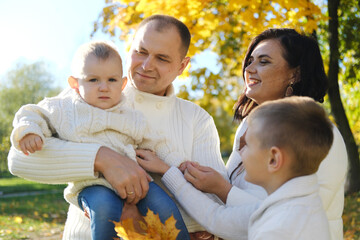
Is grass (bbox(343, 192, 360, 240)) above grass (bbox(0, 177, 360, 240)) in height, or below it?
above

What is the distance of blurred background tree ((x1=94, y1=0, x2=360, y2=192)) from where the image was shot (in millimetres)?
5098

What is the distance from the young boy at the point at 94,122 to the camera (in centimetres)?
212

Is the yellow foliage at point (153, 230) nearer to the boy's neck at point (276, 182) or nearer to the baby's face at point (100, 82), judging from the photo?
A: the boy's neck at point (276, 182)

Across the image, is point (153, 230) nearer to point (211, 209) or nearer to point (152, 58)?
point (211, 209)

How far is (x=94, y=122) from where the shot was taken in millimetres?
2230

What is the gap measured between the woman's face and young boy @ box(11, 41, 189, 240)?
2.39 feet

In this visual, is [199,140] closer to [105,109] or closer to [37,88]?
[105,109]

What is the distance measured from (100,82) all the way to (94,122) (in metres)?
0.23

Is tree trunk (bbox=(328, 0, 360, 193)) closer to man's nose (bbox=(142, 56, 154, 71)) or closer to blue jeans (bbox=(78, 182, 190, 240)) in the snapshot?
man's nose (bbox=(142, 56, 154, 71))

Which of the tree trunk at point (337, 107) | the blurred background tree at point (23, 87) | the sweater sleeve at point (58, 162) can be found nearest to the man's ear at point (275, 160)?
the sweater sleeve at point (58, 162)

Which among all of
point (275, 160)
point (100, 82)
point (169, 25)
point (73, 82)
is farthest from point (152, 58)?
point (275, 160)

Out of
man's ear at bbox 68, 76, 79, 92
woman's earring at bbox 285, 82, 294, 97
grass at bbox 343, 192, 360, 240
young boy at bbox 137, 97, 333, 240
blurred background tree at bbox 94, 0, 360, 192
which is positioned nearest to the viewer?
young boy at bbox 137, 97, 333, 240

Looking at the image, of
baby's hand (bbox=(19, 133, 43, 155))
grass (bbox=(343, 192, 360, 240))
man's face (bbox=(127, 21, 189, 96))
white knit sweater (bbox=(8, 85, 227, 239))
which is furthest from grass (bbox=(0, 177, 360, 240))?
baby's hand (bbox=(19, 133, 43, 155))

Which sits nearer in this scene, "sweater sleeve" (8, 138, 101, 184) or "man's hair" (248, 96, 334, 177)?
"man's hair" (248, 96, 334, 177)
